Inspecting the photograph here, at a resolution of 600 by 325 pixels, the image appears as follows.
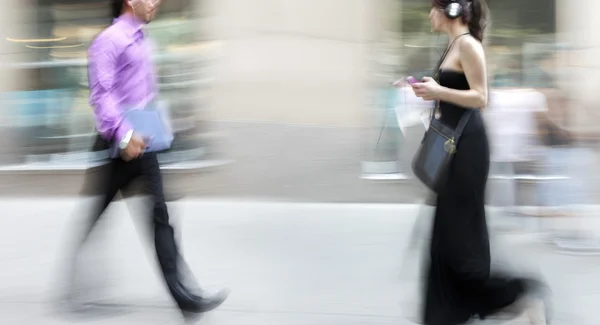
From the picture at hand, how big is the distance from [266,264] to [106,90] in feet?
6.62

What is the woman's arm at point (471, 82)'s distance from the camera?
3553 millimetres

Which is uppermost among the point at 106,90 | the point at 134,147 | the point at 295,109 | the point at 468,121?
the point at 106,90

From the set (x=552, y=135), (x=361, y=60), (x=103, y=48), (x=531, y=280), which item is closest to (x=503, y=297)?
(x=531, y=280)

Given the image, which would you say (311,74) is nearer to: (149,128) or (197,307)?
(149,128)

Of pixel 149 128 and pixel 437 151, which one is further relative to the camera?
pixel 149 128

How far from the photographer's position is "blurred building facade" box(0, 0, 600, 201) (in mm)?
7895

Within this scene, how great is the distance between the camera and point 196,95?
8.19 m

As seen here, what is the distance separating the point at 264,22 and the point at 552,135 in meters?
2.97

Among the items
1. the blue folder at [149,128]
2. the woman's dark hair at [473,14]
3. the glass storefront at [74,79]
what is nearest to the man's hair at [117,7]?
the blue folder at [149,128]

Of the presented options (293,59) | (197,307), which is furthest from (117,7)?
(293,59)

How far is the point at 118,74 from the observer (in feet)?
13.7

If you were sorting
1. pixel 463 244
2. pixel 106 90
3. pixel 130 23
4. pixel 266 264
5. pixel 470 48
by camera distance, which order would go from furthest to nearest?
1. pixel 266 264
2. pixel 130 23
3. pixel 106 90
4. pixel 463 244
5. pixel 470 48

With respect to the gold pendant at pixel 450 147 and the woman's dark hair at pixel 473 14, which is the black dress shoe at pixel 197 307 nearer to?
the gold pendant at pixel 450 147

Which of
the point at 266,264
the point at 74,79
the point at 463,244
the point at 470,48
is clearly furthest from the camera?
the point at 74,79
